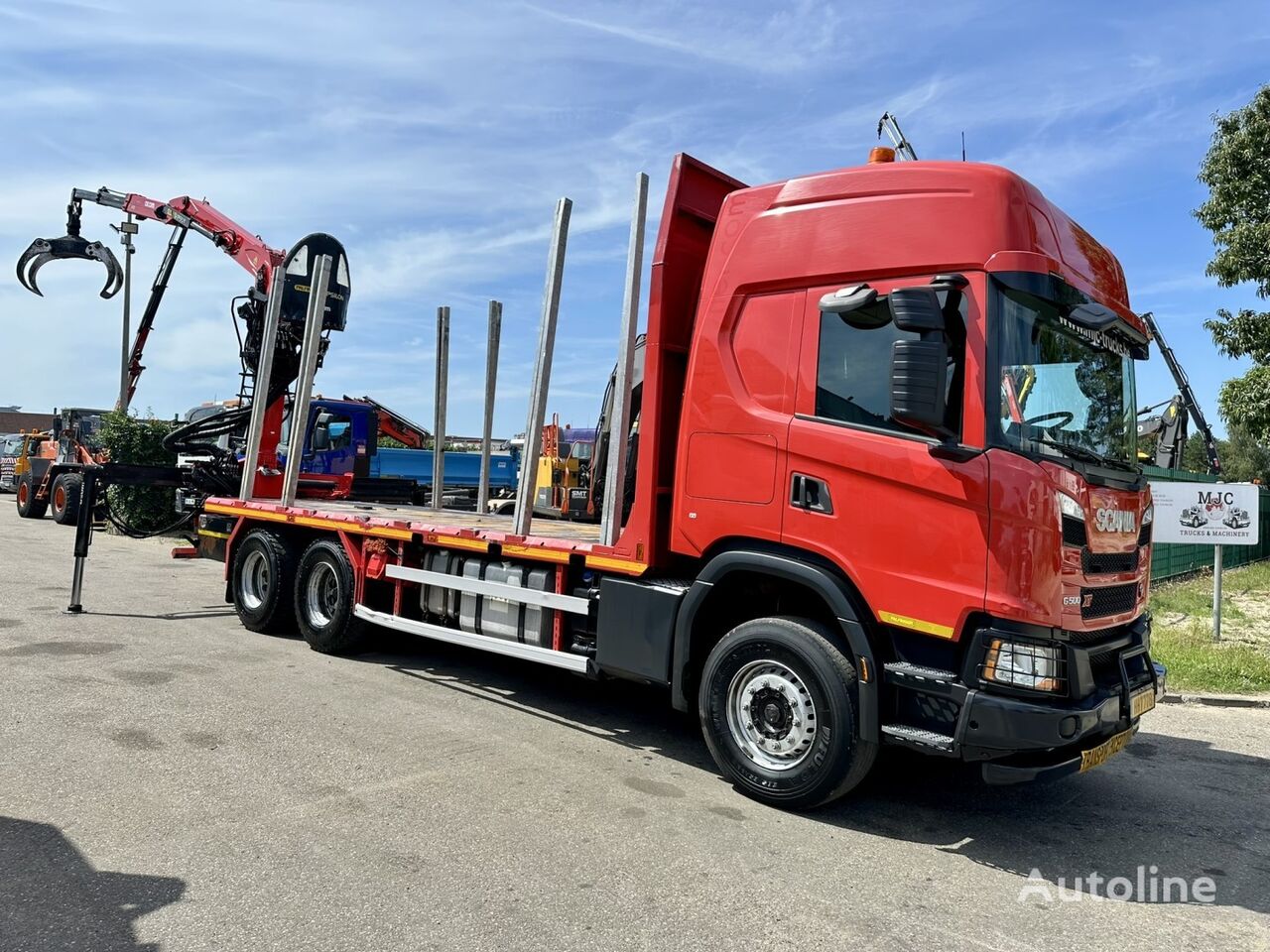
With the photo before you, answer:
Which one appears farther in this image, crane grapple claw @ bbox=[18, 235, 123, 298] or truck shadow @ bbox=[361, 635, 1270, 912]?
crane grapple claw @ bbox=[18, 235, 123, 298]

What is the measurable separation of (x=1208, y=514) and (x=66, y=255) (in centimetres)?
2052

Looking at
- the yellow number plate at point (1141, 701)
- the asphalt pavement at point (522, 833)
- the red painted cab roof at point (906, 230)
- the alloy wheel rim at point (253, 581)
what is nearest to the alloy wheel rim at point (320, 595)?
the alloy wheel rim at point (253, 581)

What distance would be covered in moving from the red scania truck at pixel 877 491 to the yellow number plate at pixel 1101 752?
2 centimetres

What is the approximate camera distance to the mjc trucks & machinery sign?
9656 mm

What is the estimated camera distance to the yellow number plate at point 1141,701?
14.7 ft

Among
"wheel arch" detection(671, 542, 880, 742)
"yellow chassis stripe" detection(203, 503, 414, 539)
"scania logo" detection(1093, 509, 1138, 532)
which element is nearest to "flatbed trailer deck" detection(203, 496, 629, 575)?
"yellow chassis stripe" detection(203, 503, 414, 539)

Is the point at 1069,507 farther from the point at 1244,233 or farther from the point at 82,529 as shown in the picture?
the point at 1244,233

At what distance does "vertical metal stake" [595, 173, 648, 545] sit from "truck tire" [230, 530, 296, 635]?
4.04m

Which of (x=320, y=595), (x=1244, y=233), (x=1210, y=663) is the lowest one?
(x=1210, y=663)

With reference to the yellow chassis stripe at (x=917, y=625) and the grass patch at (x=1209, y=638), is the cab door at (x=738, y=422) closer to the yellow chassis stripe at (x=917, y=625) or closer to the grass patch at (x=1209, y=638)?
the yellow chassis stripe at (x=917, y=625)

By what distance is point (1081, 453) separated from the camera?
14.2ft

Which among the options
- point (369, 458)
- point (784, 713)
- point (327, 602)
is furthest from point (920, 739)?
point (369, 458)

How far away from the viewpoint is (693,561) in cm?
537

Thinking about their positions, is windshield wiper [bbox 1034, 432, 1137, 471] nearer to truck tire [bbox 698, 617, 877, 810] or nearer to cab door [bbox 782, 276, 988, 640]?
cab door [bbox 782, 276, 988, 640]
